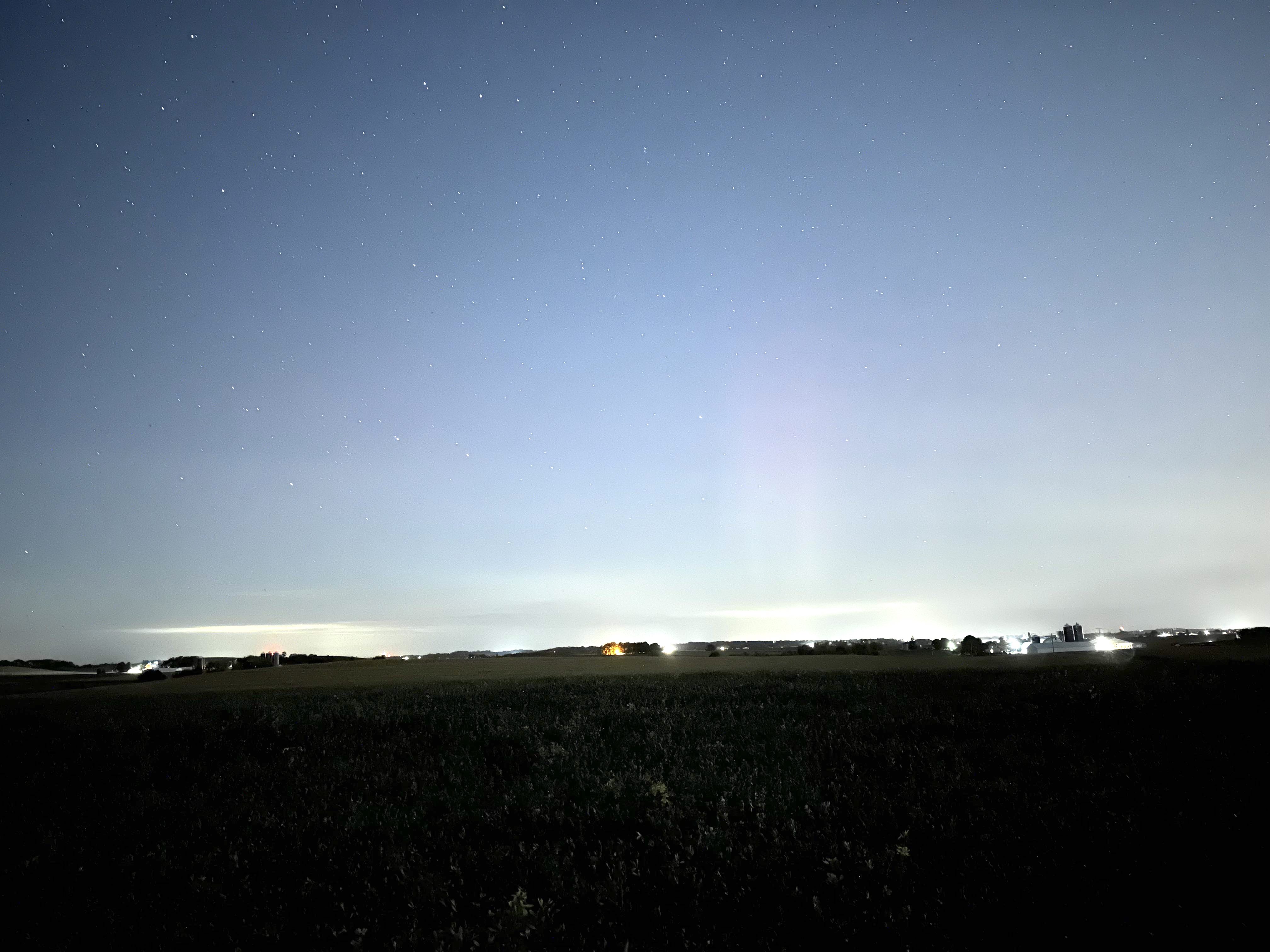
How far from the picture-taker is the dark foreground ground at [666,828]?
8.19m

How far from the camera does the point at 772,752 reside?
14.1 m

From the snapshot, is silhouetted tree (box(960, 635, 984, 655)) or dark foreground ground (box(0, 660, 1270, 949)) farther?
silhouetted tree (box(960, 635, 984, 655))

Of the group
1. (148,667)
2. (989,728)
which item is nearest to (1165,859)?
(989,728)

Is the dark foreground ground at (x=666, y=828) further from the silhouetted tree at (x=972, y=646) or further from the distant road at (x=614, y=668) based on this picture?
the silhouetted tree at (x=972, y=646)

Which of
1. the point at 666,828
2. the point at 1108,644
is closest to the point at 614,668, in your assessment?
the point at 666,828

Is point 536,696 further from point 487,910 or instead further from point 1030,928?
point 1030,928

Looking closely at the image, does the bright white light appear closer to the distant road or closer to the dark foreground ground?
the distant road

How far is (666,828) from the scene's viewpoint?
10438 millimetres

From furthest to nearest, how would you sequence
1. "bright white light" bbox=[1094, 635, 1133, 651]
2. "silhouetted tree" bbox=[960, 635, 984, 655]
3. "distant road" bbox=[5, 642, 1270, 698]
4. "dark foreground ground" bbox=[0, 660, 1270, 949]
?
"silhouetted tree" bbox=[960, 635, 984, 655] → "bright white light" bbox=[1094, 635, 1133, 651] → "distant road" bbox=[5, 642, 1270, 698] → "dark foreground ground" bbox=[0, 660, 1270, 949]

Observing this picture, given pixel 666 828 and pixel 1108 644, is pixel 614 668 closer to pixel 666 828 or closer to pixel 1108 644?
pixel 666 828

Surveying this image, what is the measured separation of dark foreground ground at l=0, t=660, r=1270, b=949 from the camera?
8188 millimetres

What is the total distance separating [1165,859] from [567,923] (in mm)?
6835

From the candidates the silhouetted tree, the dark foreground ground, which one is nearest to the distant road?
the silhouetted tree

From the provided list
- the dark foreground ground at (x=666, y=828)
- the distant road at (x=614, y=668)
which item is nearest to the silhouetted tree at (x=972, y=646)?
the distant road at (x=614, y=668)
